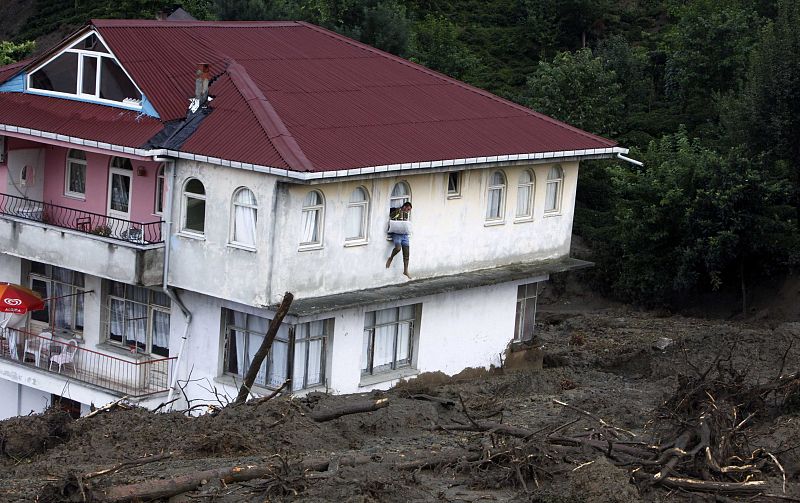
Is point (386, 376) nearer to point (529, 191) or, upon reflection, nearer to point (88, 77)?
point (529, 191)

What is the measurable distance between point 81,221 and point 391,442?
11234mm

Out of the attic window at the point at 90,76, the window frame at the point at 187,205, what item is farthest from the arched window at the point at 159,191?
the attic window at the point at 90,76

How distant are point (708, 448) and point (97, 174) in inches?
633

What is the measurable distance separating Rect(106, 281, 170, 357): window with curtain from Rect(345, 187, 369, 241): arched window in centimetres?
422

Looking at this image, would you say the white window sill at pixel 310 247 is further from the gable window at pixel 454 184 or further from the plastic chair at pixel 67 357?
the plastic chair at pixel 67 357

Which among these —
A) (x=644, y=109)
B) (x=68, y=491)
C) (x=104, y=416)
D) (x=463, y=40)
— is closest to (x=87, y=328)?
(x=104, y=416)

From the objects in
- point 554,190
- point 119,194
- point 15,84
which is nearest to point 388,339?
point 554,190

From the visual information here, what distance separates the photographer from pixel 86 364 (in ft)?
95.3

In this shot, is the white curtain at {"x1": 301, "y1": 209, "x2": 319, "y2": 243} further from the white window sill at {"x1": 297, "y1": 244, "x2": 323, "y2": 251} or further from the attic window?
the attic window

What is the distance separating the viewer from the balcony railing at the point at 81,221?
27.3m

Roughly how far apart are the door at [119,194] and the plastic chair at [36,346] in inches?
117

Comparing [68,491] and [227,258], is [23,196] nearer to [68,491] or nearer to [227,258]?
[227,258]

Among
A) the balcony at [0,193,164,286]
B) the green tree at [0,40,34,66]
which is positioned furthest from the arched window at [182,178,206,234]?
the green tree at [0,40,34,66]

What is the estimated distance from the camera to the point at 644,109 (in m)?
52.7
